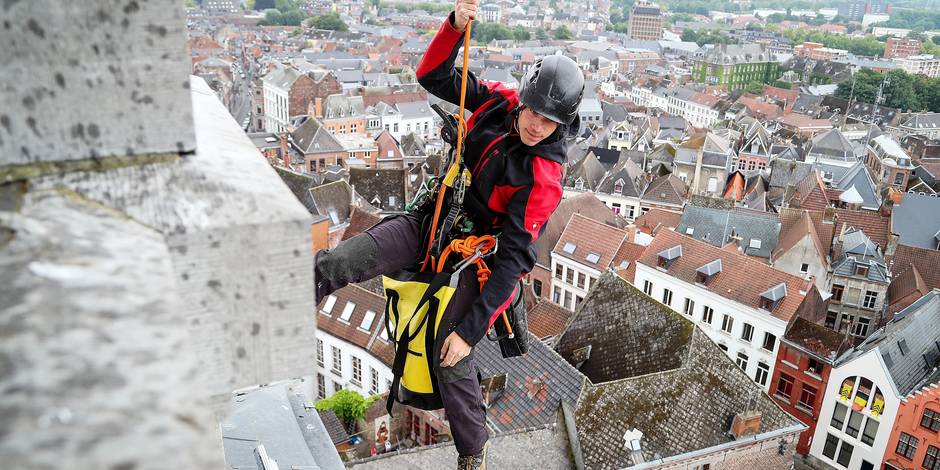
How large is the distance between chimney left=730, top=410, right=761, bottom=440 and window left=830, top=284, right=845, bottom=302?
2105 centimetres

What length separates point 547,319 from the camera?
27.0m

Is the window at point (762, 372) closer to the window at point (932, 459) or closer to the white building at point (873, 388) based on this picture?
the white building at point (873, 388)

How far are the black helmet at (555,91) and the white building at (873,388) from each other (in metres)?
25.1

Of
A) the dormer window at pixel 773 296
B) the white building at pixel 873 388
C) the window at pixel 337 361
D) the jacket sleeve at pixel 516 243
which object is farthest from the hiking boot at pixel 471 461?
the dormer window at pixel 773 296

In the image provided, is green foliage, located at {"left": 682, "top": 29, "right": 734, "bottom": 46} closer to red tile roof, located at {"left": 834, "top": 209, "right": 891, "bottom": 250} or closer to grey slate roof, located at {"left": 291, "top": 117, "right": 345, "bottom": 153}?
grey slate roof, located at {"left": 291, "top": 117, "right": 345, "bottom": 153}

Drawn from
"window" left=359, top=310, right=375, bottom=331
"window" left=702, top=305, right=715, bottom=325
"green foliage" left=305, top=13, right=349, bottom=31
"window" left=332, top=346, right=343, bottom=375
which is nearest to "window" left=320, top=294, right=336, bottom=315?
"window" left=332, top=346, right=343, bottom=375

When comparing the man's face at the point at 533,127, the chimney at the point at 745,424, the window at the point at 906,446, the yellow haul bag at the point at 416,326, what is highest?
the man's face at the point at 533,127

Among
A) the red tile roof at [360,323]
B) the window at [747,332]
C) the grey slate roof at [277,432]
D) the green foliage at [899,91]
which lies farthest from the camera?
the green foliage at [899,91]

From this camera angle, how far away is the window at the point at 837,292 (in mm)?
38125

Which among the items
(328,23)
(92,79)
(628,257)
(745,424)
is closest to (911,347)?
(745,424)

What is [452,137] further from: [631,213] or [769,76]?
[769,76]

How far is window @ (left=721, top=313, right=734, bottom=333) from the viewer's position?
3162cm

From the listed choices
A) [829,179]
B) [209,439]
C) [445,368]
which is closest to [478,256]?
[445,368]

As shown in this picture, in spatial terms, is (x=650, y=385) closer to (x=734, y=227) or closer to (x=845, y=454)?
(x=845, y=454)
